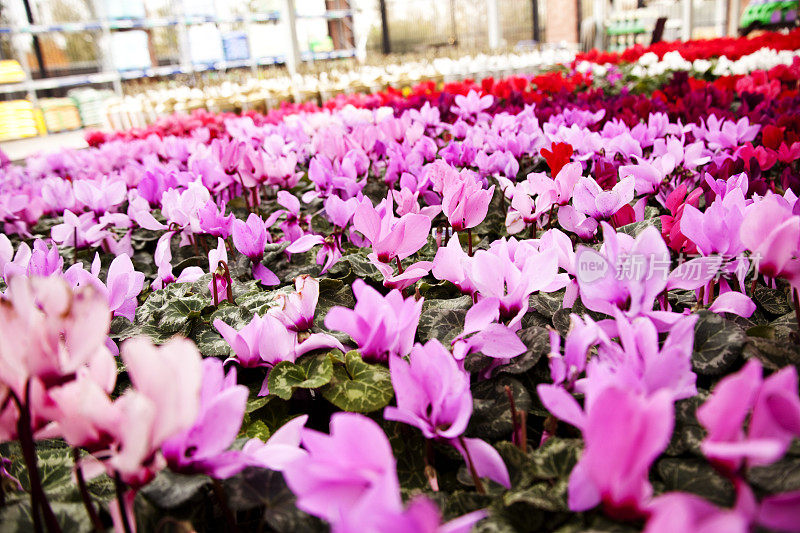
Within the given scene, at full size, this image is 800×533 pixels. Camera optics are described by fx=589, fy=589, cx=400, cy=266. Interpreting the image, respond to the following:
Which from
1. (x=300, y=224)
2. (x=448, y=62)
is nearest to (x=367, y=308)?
(x=300, y=224)

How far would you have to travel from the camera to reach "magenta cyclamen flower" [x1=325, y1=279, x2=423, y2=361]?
790 mm

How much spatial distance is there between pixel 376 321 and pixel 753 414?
45cm

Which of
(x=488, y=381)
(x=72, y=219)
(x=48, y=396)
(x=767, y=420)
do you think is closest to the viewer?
(x=767, y=420)

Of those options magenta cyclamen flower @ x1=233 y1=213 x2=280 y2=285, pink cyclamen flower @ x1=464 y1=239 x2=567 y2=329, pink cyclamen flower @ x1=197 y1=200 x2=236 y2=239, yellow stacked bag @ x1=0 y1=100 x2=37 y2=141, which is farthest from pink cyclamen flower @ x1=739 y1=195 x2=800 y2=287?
yellow stacked bag @ x1=0 y1=100 x2=37 y2=141

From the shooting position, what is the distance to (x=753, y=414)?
487 mm

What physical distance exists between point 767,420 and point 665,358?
0.15 meters

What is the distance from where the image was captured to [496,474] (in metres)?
0.71

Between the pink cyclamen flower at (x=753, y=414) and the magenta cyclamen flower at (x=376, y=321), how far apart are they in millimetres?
405

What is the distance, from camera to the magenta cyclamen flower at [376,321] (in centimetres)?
79

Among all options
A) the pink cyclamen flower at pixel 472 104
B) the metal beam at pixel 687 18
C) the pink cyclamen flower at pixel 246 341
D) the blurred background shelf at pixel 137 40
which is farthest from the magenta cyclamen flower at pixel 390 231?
the metal beam at pixel 687 18

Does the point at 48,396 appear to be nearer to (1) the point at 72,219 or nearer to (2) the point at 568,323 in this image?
(2) the point at 568,323

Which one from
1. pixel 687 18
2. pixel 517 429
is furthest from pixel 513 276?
pixel 687 18

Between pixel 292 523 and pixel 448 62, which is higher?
pixel 448 62

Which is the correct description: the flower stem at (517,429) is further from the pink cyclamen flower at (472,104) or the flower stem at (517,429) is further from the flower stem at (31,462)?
the pink cyclamen flower at (472,104)
